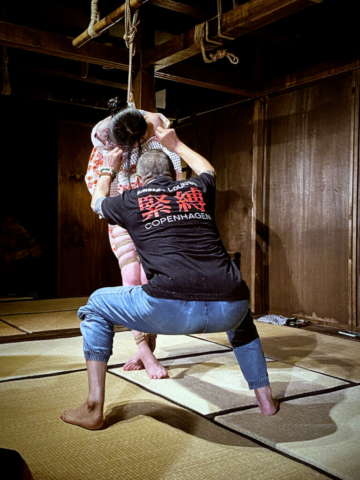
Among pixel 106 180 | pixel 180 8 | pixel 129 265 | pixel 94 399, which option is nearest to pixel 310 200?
pixel 180 8

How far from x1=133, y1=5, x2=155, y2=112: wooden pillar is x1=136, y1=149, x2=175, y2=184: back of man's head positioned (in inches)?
72.9

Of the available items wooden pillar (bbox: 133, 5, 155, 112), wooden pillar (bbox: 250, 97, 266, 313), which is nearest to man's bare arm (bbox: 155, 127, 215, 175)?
wooden pillar (bbox: 133, 5, 155, 112)

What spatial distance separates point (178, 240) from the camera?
5.51ft

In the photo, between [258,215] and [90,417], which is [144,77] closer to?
[258,215]

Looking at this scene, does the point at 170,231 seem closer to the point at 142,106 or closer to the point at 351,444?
the point at 351,444

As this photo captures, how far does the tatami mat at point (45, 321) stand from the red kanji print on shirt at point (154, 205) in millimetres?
2193

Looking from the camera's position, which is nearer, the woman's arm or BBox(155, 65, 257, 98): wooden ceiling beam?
the woman's arm

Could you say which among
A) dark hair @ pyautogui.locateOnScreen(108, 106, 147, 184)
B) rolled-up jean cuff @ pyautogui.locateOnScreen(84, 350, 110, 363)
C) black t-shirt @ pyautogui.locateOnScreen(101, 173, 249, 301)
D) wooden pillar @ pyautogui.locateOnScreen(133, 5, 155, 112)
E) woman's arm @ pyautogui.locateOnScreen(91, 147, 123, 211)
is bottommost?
rolled-up jean cuff @ pyautogui.locateOnScreen(84, 350, 110, 363)

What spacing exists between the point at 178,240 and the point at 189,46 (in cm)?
216

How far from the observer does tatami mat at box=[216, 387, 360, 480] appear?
58.7 inches

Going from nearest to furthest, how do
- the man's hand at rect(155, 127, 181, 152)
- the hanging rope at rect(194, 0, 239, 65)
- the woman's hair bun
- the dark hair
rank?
the man's hand at rect(155, 127, 181, 152), the dark hair, the woman's hair bun, the hanging rope at rect(194, 0, 239, 65)

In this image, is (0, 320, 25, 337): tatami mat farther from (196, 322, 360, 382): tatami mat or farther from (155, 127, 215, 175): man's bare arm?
(155, 127, 215, 175): man's bare arm

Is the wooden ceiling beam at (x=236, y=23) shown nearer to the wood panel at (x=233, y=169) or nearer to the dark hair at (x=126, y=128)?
the dark hair at (x=126, y=128)

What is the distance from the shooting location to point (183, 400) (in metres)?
2.06
